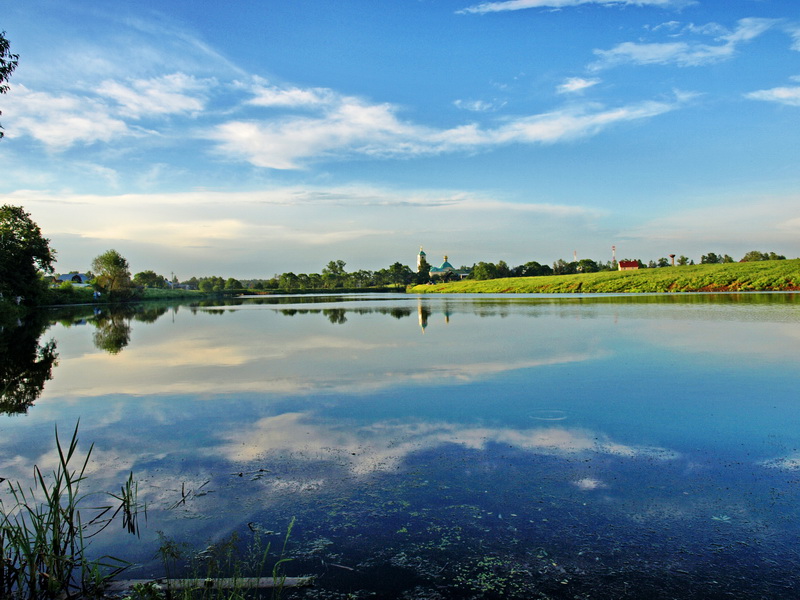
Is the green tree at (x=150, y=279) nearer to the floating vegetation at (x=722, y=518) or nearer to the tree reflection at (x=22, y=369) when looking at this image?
the tree reflection at (x=22, y=369)

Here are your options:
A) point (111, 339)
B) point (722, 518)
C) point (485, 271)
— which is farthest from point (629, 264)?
point (722, 518)

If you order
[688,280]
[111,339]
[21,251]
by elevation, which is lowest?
[111,339]

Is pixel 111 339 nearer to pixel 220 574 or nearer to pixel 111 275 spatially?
pixel 220 574

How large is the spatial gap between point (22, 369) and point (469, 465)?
53.4 feet

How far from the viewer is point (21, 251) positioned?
51.8m

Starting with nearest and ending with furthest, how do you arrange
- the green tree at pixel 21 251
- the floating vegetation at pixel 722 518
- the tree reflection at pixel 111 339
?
the floating vegetation at pixel 722 518 < the tree reflection at pixel 111 339 < the green tree at pixel 21 251

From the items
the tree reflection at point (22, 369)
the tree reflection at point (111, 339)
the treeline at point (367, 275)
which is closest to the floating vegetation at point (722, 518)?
the tree reflection at point (22, 369)

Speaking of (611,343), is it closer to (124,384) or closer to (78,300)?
(124,384)

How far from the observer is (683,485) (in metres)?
6.01

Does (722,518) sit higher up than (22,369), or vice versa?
(22,369)

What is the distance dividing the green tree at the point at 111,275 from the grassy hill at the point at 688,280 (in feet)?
245

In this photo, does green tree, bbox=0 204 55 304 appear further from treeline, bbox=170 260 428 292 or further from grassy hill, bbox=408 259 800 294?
treeline, bbox=170 260 428 292

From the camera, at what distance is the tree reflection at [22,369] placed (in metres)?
11.9

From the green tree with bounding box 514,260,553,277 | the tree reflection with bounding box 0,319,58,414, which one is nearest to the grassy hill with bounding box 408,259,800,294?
the green tree with bounding box 514,260,553,277
